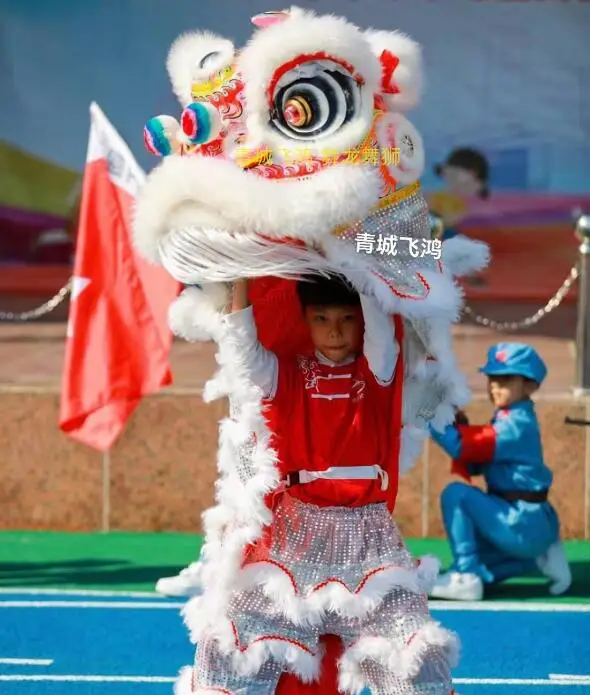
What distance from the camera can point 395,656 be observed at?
416cm

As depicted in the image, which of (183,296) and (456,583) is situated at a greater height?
(183,296)

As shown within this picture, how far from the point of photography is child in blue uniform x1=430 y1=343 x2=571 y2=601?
696cm

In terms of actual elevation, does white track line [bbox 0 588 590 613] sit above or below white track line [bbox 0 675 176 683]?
above

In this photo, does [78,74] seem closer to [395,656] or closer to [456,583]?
[456,583]

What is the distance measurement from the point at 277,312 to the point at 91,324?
321cm

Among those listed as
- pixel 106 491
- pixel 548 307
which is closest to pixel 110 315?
pixel 106 491

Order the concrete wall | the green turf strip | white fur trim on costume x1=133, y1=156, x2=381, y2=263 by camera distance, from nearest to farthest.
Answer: white fur trim on costume x1=133, y1=156, x2=381, y2=263 < the green turf strip < the concrete wall

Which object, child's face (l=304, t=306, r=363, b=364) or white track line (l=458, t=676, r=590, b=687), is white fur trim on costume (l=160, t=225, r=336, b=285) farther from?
white track line (l=458, t=676, r=590, b=687)

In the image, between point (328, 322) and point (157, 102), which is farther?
point (157, 102)

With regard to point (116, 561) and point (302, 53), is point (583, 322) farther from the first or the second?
point (302, 53)

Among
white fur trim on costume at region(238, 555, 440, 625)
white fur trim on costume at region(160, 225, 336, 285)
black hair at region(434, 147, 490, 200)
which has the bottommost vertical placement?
white fur trim on costume at region(238, 555, 440, 625)

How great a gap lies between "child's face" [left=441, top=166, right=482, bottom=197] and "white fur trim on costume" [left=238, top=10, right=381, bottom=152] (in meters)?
10.0

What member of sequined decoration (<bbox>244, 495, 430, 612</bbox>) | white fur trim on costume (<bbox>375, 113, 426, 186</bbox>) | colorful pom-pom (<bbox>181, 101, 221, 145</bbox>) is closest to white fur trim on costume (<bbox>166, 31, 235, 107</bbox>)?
colorful pom-pom (<bbox>181, 101, 221, 145</bbox>)

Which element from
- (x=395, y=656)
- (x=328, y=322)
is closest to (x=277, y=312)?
(x=328, y=322)
